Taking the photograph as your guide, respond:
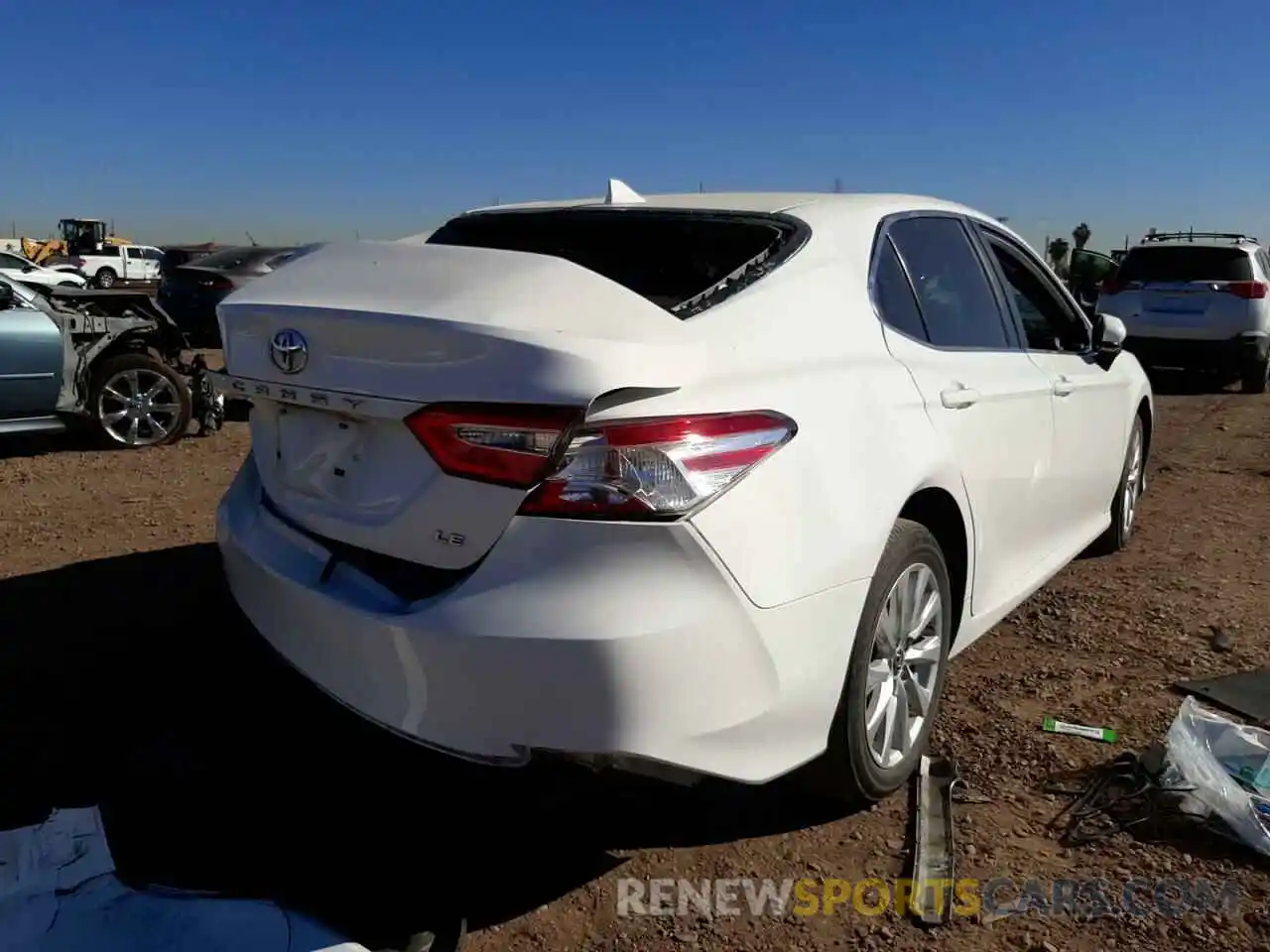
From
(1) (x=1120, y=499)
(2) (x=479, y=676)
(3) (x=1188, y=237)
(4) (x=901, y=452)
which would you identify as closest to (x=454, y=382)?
(2) (x=479, y=676)

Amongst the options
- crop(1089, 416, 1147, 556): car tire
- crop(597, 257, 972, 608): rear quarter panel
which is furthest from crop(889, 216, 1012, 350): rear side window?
crop(1089, 416, 1147, 556): car tire

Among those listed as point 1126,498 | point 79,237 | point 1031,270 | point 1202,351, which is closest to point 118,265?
point 79,237

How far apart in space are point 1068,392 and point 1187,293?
8.95 metres

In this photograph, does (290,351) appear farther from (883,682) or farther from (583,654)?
(883,682)

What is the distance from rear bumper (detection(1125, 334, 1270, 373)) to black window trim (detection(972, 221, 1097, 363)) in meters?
7.90

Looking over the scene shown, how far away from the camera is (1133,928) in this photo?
240 cm

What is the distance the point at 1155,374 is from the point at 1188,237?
2187mm

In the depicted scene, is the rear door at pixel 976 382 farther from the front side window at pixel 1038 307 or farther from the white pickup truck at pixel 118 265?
the white pickup truck at pixel 118 265

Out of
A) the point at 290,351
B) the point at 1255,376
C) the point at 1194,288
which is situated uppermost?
the point at 290,351

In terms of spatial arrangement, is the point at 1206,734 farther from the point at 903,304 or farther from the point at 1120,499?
the point at 1120,499

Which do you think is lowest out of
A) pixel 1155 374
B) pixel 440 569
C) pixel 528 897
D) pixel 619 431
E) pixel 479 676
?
pixel 1155 374

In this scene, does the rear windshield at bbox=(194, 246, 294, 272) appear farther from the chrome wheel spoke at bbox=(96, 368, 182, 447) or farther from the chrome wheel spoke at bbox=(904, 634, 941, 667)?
the chrome wheel spoke at bbox=(904, 634, 941, 667)

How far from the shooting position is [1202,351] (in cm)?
1167

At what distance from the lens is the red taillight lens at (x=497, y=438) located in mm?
2057
